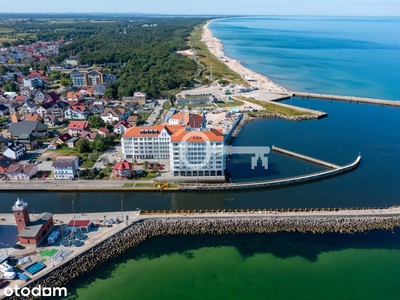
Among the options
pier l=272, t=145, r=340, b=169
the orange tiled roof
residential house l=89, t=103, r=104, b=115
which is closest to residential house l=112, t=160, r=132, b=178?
the orange tiled roof

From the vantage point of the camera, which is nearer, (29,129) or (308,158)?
(308,158)

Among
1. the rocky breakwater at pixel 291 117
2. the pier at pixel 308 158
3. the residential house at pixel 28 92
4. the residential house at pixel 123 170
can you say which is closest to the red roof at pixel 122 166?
the residential house at pixel 123 170

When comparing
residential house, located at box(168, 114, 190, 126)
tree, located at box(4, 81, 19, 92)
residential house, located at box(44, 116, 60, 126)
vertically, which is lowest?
residential house, located at box(44, 116, 60, 126)

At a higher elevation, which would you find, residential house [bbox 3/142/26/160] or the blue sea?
the blue sea

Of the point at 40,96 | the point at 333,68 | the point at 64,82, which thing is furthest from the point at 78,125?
the point at 333,68

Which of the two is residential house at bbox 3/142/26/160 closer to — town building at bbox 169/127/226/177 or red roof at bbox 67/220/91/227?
red roof at bbox 67/220/91/227

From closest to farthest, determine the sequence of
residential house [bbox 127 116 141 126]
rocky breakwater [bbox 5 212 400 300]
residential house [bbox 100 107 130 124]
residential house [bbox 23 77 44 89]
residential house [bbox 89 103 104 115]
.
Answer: rocky breakwater [bbox 5 212 400 300] < residential house [bbox 127 116 141 126] < residential house [bbox 100 107 130 124] < residential house [bbox 89 103 104 115] < residential house [bbox 23 77 44 89]

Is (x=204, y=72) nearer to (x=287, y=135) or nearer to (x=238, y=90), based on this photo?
(x=238, y=90)

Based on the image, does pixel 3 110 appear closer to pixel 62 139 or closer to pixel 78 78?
pixel 62 139
